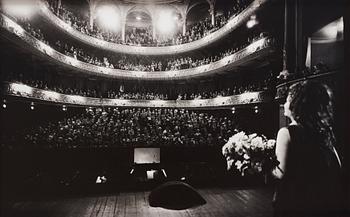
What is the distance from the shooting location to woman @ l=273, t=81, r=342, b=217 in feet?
10.3

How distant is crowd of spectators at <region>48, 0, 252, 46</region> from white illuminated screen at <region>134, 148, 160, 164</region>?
10.8 m

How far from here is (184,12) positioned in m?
18.1

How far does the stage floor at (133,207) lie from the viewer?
6.05m

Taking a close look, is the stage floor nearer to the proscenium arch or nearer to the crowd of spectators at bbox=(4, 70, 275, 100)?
the crowd of spectators at bbox=(4, 70, 275, 100)

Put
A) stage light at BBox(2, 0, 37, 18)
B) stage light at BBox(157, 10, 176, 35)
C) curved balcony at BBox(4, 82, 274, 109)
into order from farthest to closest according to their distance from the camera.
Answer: stage light at BBox(157, 10, 176, 35) → curved balcony at BBox(4, 82, 274, 109) → stage light at BBox(2, 0, 37, 18)

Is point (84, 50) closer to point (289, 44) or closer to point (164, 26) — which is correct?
point (164, 26)

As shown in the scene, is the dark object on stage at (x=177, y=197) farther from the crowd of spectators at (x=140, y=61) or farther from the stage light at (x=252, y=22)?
the crowd of spectators at (x=140, y=61)

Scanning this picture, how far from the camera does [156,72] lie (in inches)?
717

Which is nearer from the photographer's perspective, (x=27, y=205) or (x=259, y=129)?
(x=27, y=205)

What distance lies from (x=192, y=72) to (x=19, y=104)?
998 cm

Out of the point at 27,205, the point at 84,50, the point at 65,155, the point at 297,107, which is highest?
the point at 84,50

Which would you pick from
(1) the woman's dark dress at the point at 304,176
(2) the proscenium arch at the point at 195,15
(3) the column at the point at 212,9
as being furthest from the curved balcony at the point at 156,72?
(1) the woman's dark dress at the point at 304,176

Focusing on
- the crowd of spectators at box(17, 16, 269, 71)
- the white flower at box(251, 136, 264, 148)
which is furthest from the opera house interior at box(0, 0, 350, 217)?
the crowd of spectators at box(17, 16, 269, 71)

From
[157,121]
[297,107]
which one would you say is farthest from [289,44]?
[157,121]
